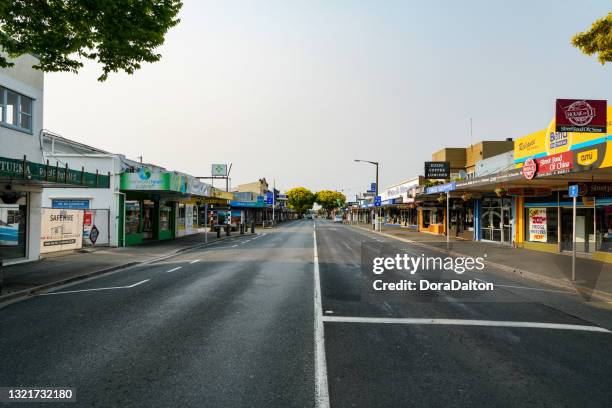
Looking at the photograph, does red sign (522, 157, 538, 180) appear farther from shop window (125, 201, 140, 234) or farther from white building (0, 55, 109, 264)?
shop window (125, 201, 140, 234)

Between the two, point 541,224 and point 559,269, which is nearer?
point 559,269

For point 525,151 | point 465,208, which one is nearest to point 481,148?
point 465,208

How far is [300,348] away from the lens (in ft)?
18.7

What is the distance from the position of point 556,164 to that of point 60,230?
2231cm

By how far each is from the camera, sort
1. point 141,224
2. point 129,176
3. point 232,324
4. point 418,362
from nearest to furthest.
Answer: point 418,362 → point 232,324 → point 129,176 → point 141,224

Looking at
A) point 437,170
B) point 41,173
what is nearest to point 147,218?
point 41,173

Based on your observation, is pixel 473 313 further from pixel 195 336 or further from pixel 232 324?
pixel 195 336

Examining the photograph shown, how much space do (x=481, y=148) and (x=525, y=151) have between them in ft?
86.2

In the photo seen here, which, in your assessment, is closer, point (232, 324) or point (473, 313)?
point (232, 324)

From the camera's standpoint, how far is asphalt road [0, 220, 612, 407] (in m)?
4.33

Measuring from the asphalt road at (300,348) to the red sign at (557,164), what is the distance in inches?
217

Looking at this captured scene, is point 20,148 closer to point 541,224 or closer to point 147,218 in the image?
point 147,218

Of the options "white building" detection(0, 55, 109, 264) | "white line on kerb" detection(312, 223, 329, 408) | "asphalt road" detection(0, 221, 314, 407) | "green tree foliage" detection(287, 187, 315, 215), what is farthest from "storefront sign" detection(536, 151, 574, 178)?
"green tree foliage" detection(287, 187, 315, 215)

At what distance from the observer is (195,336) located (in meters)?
6.21
